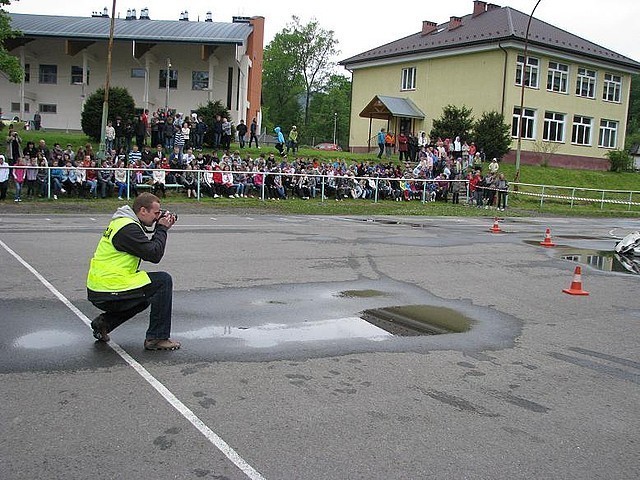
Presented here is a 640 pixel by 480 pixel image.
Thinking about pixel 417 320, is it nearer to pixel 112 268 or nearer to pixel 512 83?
pixel 112 268

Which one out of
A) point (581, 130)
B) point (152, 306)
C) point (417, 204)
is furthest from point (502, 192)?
point (152, 306)

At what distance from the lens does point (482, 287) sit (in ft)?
39.0

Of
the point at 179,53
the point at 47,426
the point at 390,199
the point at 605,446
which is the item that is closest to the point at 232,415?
the point at 47,426

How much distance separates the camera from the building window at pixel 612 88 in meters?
53.9

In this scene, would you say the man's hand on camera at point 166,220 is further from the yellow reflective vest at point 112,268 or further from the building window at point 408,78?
the building window at point 408,78

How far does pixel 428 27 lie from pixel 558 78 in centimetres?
1132

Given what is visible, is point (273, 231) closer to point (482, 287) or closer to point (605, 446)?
point (482, 287)

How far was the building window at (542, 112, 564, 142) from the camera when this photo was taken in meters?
50.5

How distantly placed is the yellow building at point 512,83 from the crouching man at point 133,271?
141 feet

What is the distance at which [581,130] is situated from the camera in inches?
2079

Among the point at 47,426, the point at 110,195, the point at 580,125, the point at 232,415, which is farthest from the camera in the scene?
the point at 580,125

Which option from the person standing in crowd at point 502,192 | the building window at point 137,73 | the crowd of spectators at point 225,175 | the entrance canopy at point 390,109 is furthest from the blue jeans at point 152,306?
the entrance canopy at point 390,109

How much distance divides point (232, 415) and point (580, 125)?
52274 millimetres

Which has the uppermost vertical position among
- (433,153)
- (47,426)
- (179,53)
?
(179,53)
